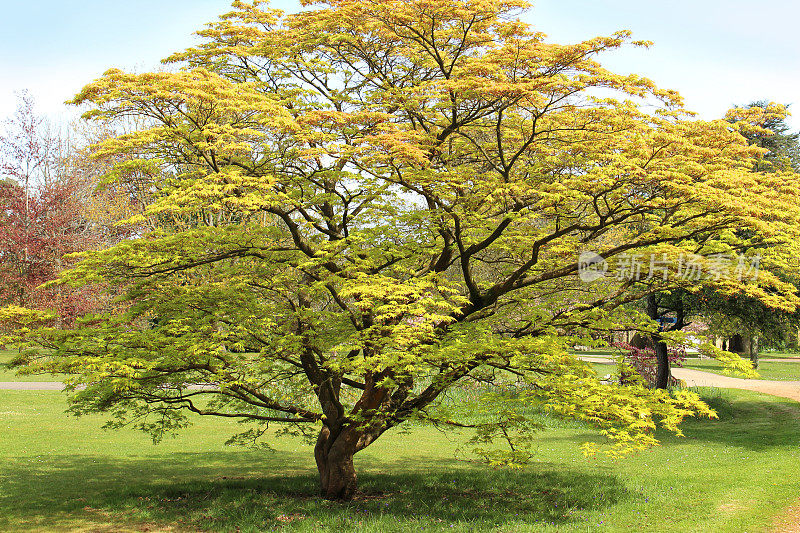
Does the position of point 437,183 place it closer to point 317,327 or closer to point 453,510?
point 317,327

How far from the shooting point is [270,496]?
11.2m

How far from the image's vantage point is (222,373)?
8.99 metres

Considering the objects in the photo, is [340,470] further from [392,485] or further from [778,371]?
[778,371]

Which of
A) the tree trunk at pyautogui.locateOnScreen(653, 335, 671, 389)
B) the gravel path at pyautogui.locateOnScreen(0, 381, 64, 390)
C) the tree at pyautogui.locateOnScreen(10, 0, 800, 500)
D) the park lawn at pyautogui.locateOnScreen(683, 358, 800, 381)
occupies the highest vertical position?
the tree at pyautogui.locateOnScreen(10, 0, 800, 500)

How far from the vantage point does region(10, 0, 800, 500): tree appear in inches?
322

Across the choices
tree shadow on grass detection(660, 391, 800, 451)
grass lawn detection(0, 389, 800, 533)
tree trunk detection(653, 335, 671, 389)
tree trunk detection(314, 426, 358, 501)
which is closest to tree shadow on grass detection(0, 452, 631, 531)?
grass lawn detection(0, 389, 800, 533)

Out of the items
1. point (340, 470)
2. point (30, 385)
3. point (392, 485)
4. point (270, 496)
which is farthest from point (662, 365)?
point (30, 385)

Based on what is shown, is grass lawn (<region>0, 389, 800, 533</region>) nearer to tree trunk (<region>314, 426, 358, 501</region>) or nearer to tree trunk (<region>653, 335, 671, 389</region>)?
tree trunk (<region>314, 426, 358, 501</region>)

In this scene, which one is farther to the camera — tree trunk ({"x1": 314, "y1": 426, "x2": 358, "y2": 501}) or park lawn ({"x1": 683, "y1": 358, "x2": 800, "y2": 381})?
park lawn ({"x1": 683, "y1": 358, "x2": 800, "y2": 381})

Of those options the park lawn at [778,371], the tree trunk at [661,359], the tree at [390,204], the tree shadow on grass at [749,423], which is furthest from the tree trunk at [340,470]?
the park lawn at [778,371]

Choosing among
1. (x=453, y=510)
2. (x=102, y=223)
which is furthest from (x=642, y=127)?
(x=102, y=223)

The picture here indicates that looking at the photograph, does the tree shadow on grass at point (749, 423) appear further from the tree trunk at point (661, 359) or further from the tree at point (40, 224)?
the tree at point (40, 224)

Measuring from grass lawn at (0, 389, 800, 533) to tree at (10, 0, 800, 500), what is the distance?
140 centimetres

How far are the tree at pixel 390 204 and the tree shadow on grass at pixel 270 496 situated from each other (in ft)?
4.08
